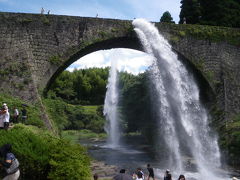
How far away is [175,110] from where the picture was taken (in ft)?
62.8

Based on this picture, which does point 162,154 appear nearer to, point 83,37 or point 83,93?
point 83,37

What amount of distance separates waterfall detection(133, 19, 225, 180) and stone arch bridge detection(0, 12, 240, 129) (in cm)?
84

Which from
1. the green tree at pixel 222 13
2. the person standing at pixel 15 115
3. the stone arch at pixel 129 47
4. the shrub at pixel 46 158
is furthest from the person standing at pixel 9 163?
the green tree at pixel 222 13

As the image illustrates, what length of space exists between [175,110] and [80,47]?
22.9 ft

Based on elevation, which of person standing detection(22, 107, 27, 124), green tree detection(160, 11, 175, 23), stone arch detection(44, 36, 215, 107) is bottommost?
person standing detection(22, 107, 27, 124)

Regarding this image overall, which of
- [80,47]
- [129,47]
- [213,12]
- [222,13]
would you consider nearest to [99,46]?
[80,47]

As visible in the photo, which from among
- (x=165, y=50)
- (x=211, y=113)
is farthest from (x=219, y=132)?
(x=165, y=50)

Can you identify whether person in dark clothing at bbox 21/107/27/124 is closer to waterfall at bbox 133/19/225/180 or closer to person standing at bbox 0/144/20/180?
waterfall at bbox 133/19/225/180

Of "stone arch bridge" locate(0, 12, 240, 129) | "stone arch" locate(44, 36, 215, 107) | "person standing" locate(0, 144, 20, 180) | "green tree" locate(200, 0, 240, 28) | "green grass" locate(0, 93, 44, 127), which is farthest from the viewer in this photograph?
"green tree" locate(200, 0, 240, 28)

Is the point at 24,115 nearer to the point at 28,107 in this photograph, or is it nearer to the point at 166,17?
the point at 28,107

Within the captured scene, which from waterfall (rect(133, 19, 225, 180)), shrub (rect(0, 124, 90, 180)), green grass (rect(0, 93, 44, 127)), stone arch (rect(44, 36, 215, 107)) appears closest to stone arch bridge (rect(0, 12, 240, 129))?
stone arch (rect(44, 36, 215, 107))

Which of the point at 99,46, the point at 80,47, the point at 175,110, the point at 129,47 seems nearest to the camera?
the point at 175,110

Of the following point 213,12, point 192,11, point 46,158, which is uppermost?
point 192,11

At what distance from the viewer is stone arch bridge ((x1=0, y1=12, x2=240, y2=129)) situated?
17.9m
